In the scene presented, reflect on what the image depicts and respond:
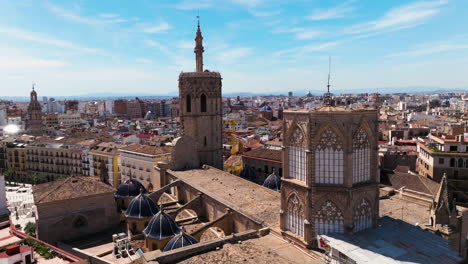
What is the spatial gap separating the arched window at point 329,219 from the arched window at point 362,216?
2.81ft

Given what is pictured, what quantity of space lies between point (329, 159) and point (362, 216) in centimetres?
365

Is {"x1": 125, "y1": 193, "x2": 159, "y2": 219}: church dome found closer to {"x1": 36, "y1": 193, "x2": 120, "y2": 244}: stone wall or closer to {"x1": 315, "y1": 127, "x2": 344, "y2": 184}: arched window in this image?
{"x1": 36, "y1": 193, "x2": 120, "y2": 244}: stone wall

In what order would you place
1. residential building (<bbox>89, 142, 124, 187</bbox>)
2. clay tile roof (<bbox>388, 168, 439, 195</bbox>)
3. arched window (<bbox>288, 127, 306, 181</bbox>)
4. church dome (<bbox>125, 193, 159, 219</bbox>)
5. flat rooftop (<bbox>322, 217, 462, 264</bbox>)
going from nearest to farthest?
flat rooftop (<bbox>322, 217, 462, 264</bbox>)
arched window (<bbox>288, 127, 306, 181</bbox>)
church dome (<bbox>125, 193, 159, 219</bbox>)
clay tile roof (<bbox>388, 168, 439, 195</bbox>)
residential building (<bbox>89, 142, 124, 187</bbox>)

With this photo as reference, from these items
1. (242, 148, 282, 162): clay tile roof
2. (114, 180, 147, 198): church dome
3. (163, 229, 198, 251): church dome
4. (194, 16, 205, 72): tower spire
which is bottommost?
(114, 180, 147, 198): church dome

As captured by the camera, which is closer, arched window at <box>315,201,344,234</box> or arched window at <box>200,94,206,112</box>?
arched window at <box>315,201,344,234</box>

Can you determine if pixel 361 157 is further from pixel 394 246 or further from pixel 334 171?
pixel 394 246

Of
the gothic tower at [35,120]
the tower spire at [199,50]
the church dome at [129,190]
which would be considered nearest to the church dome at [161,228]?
the church dome at [129,190]

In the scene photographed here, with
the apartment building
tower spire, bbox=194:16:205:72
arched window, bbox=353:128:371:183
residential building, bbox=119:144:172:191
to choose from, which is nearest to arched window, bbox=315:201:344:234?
arched window, bbox=353:128:371:183

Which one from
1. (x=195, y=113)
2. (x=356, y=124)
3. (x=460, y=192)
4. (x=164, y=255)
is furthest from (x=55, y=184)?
(x=460, y=192)

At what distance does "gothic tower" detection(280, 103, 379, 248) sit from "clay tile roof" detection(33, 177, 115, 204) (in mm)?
21650

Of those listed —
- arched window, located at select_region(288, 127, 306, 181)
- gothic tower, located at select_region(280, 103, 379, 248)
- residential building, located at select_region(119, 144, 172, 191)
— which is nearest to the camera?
gothic tower, located at select_region(280, 103, 379, 248)

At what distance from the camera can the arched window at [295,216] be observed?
1967 centimetres

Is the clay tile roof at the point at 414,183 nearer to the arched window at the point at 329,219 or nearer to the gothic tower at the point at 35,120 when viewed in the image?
the arched window at the point at 329,219

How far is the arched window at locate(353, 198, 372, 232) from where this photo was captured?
62.2 ft
